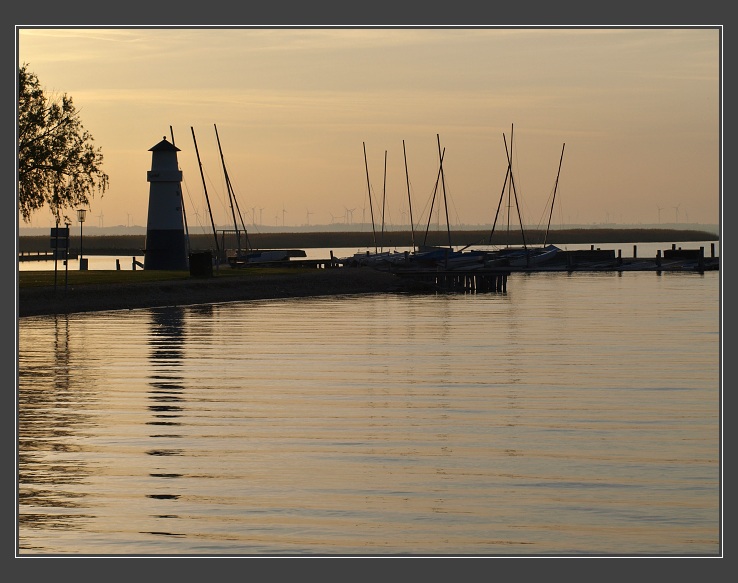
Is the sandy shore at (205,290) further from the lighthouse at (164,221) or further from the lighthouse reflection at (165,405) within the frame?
the lighthouse reflection at (165,405)

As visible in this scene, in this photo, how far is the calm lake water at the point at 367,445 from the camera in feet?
39.7

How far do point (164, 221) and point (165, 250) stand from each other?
148 centimetres

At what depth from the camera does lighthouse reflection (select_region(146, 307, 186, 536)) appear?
551 inches

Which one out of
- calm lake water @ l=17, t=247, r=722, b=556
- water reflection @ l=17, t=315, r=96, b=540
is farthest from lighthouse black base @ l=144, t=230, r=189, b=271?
water reflection @ l=17, t=315, r=96, b=540

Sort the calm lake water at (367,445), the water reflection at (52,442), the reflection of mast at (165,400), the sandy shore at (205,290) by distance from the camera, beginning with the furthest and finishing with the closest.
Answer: the sandy shore at (205,290)
the reflection of mast at (165,400)
the water reflection at (52,442)
the calm lake water at (367,445)

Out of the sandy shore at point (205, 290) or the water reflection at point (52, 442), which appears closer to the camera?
the water reflection at point (52, 442)

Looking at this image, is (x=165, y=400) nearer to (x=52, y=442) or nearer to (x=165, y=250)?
(x=52, y=442)

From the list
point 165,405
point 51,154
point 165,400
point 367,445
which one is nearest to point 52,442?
point 165,405

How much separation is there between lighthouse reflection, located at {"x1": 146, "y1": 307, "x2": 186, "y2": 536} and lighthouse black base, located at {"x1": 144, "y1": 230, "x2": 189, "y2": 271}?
28.8 m

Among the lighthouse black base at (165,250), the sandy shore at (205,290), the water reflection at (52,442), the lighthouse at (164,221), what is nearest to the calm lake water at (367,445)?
the water reflection at (52,442)

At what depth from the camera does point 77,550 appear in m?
11.5

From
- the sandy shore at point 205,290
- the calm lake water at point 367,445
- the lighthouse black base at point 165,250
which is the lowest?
the calm lake water at point 367,445

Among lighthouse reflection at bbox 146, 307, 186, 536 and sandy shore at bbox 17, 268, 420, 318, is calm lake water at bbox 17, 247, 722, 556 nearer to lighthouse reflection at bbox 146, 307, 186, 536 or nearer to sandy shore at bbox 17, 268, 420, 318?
lighthouse reflection at bbox 146, 307, 186, 536

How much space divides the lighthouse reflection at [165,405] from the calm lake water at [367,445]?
0.06 metres
